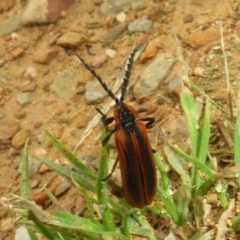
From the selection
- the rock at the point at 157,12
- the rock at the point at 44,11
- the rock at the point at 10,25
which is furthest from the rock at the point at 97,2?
the rock at the point at 10,25

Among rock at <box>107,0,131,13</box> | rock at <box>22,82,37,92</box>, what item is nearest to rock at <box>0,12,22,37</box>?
rock at <box>22,82,37,92</box>

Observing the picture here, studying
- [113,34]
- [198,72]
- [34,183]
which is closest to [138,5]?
[113,34]

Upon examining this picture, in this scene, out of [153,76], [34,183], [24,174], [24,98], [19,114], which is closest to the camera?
[24,174]

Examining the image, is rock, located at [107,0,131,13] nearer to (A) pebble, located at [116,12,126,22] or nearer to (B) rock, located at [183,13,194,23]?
(A) pebble, located at [116,12,126,22]

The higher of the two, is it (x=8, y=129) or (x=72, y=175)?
(x=72, y=175)

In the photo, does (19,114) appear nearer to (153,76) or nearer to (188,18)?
(153,76)

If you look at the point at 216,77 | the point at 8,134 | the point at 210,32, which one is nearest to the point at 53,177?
the point at 8,134

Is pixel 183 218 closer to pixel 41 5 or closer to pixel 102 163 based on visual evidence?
pixel 102 163

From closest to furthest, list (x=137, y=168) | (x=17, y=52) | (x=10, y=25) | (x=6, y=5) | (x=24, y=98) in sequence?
(x=137, y=168) < (x=24, y=98) < (x=17, y=52) < (x=10, y=25) < (x=6, y=5)

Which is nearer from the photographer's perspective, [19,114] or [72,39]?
[19,114]
